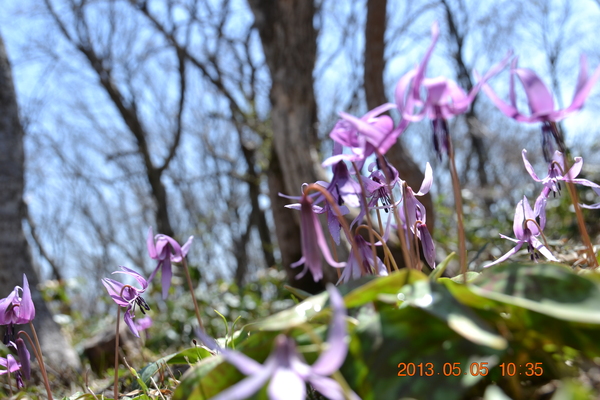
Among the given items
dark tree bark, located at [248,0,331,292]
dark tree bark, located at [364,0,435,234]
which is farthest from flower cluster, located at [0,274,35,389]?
dark tree bark, located at [364,0,435,234]

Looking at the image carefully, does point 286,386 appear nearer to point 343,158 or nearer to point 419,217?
point 343,158

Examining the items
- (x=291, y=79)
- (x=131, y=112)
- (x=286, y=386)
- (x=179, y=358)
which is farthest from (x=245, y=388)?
(x=131, y=112)

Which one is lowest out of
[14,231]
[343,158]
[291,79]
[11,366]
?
[11,366]

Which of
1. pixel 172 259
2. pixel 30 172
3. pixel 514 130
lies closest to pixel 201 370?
pixel 172 259

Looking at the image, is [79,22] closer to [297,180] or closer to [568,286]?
[297,180]

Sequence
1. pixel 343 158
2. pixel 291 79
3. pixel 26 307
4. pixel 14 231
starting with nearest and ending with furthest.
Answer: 1. pixel 343 158
2. pixel 26 307
3. pixel 14 231
4. pixel 291 79
